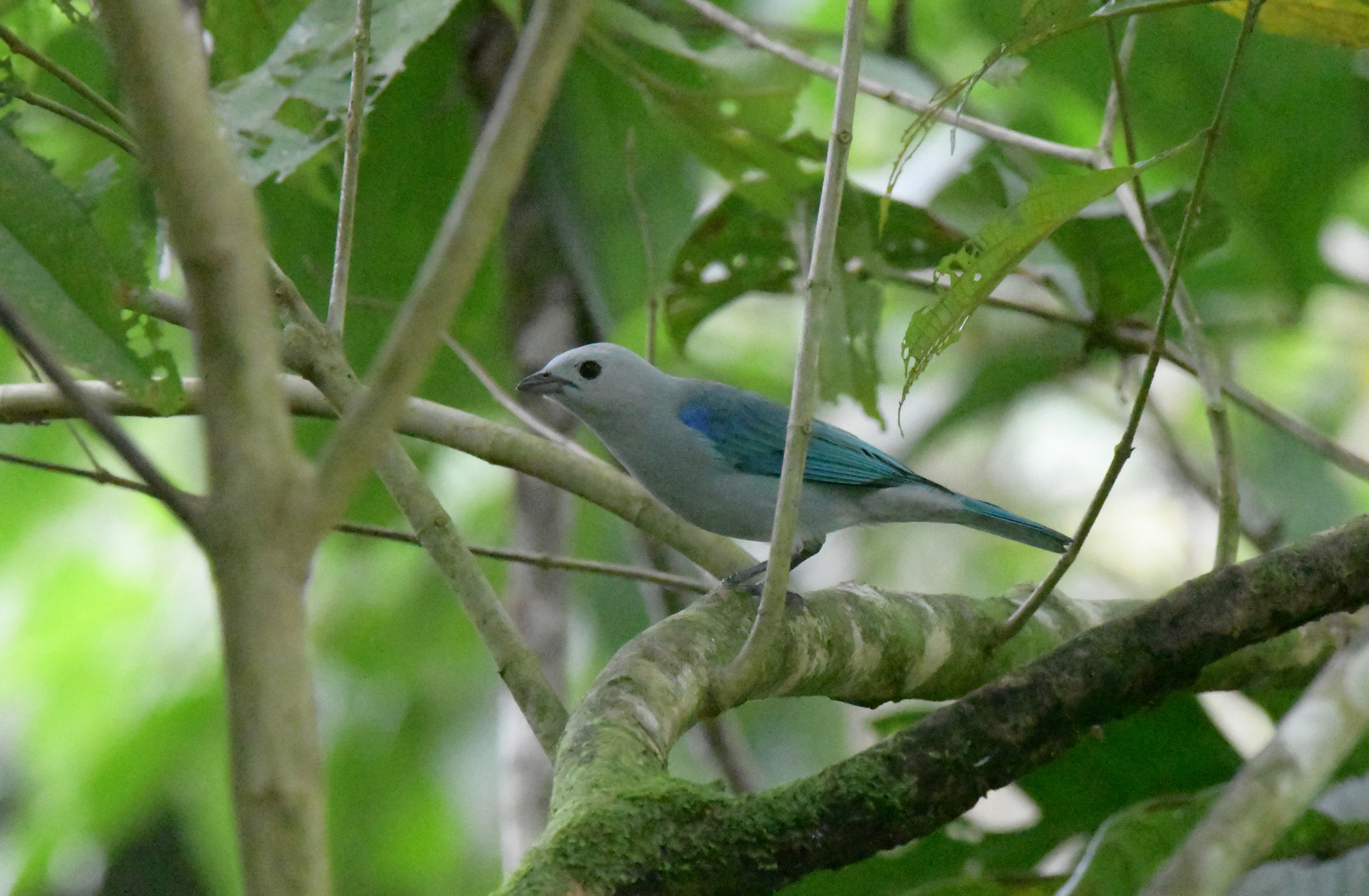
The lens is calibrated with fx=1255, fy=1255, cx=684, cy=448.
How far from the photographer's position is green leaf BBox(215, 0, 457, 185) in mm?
2604

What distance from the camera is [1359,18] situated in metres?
2.69

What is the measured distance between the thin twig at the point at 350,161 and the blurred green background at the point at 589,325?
221 millimetres

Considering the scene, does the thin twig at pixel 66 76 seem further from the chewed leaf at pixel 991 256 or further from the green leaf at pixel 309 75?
the chewed leaf at pixel 991 256

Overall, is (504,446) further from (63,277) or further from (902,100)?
(902,100)

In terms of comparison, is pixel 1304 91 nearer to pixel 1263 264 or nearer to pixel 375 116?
pixel 1263 264

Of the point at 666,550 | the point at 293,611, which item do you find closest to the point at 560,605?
the point at 666,550

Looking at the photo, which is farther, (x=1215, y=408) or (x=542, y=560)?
(x=542, y=560)

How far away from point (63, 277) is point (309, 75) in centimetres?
99

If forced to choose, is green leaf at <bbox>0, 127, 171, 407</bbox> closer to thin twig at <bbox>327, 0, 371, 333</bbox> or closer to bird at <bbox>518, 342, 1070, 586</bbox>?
thin twig at <bbox>327, 0, 371, 333</bbox>

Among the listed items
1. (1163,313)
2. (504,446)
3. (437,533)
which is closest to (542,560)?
(504,446)

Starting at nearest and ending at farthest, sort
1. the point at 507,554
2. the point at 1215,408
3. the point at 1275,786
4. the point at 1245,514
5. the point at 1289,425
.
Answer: the point at 1275,786 < the point at 1215,408 < the point at 507,554 < the point at 1289,425 < the point at 1245,514

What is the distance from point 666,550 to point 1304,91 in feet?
9.57

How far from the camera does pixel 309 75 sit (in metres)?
2.75

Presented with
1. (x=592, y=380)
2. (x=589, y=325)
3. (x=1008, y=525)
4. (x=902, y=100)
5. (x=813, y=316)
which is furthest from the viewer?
(x=589, y=325)
